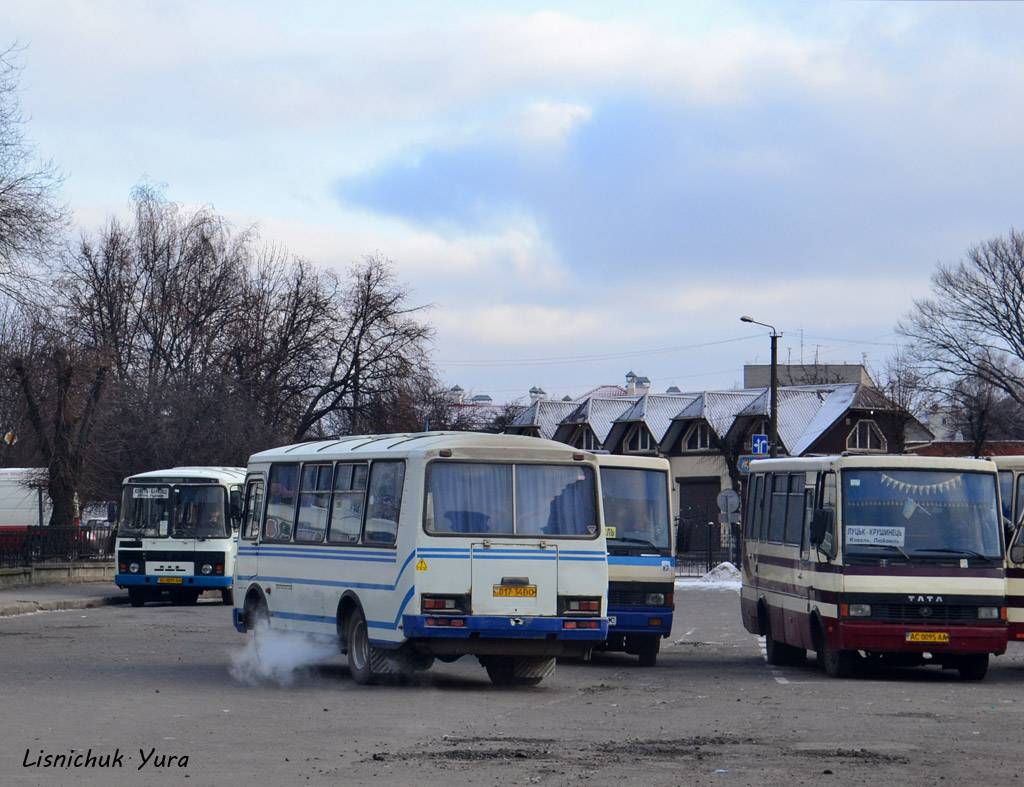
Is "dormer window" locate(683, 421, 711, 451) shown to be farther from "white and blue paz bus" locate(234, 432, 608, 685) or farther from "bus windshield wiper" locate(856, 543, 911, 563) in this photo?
"white and blue paz bus" locate(234, 432, 608, 685)

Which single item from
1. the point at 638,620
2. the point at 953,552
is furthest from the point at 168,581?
the point at 953,552

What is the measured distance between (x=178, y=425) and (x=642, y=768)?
4431 centimetres

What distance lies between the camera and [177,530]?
33.6m

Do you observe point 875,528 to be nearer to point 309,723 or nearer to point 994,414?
point 309,723

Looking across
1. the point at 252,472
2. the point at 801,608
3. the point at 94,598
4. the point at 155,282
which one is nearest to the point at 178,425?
the point at 155,282

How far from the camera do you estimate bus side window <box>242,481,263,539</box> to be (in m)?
19.0

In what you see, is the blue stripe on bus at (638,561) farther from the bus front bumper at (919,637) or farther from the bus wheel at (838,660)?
the bus front bumper at (919,637)

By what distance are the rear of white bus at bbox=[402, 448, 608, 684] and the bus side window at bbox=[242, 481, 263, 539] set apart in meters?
4.22

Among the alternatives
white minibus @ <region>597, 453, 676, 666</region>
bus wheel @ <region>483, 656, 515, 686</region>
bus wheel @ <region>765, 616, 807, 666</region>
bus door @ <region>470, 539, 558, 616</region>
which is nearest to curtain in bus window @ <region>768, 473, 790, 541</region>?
bus wheel @ <region>765, 616, 807, 666</region>

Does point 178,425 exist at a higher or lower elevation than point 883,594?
higher

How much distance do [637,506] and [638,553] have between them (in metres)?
0.77

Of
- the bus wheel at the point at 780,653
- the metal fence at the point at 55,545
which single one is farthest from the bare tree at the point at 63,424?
the bus wheel at the point at 780,653

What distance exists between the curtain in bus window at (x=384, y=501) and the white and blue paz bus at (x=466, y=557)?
2 centimetres

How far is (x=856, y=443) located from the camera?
78.2 metres
